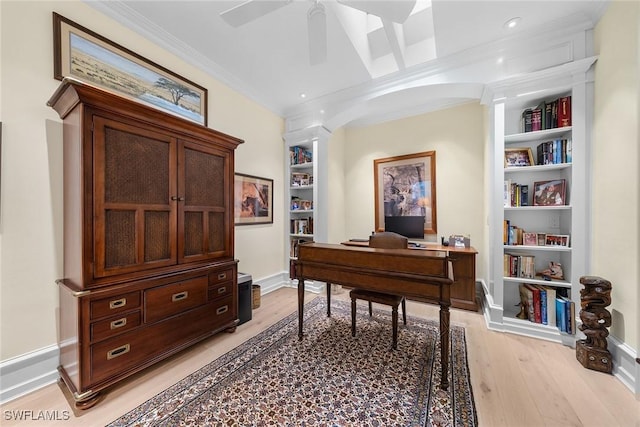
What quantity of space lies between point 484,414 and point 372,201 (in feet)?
11.0

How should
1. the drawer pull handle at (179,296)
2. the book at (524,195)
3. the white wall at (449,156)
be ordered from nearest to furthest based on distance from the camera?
1. the drawer pull handle at (179,296)
2. the book at (524,195)
3. the white wall at (449,156)

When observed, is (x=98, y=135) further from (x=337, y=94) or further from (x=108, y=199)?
(x=337, y=94)

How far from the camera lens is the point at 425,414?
1.41m

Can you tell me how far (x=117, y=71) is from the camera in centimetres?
206

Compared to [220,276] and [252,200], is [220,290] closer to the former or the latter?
[220,276]

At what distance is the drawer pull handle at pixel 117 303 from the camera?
1.57m

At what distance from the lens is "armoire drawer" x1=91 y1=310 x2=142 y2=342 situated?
1.51 meters

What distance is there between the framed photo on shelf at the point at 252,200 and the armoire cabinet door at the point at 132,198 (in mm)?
1262

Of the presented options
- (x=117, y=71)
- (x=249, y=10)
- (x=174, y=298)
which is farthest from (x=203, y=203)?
(x=249, y=10)

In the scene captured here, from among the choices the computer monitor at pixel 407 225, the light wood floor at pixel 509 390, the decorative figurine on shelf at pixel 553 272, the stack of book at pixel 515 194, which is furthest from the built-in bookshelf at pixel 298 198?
the decorative figurine on shelf at pixel 553 272

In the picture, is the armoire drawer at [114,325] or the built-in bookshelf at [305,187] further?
the built-in bookshelf at [305,187]

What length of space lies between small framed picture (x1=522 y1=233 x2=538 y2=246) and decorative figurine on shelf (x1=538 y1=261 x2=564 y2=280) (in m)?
0.27

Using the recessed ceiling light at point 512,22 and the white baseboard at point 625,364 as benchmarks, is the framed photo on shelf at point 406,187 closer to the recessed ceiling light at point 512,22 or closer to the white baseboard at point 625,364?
the recessed ceiling light at point 512,22

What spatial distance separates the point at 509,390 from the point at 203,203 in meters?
2.78
